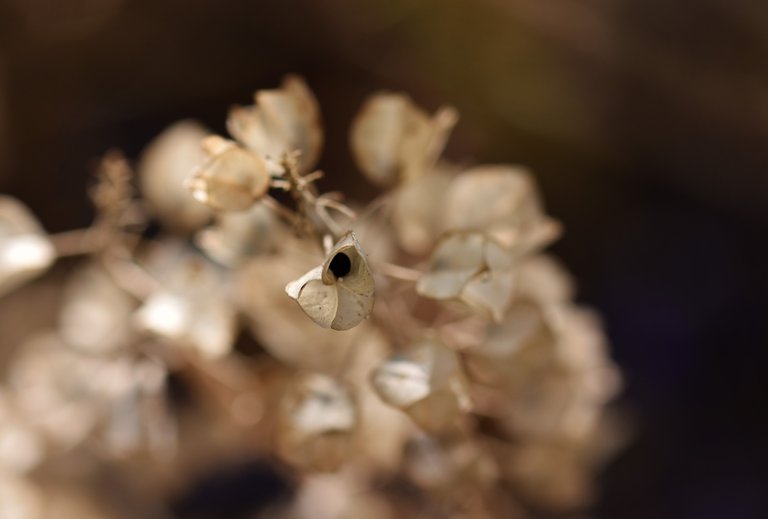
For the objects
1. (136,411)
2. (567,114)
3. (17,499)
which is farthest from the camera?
(567,114)

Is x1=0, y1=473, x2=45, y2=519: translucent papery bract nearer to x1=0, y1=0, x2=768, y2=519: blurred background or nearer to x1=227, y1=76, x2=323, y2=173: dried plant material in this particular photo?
x1=227, y1=76, x2=323, y2=173: dried plant material

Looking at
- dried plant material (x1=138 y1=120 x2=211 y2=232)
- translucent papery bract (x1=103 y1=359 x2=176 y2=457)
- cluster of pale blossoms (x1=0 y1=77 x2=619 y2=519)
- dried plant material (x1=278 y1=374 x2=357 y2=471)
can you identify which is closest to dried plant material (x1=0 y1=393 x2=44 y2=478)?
cluster of pale blossoms (x1=0 y1=77 x2=619 y2=519)

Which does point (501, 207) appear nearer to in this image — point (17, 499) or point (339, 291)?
point (339, 291)

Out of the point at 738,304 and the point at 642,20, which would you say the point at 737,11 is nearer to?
the point at 642,20

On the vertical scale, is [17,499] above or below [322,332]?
A: below

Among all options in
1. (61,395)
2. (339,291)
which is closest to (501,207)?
(339,291)
